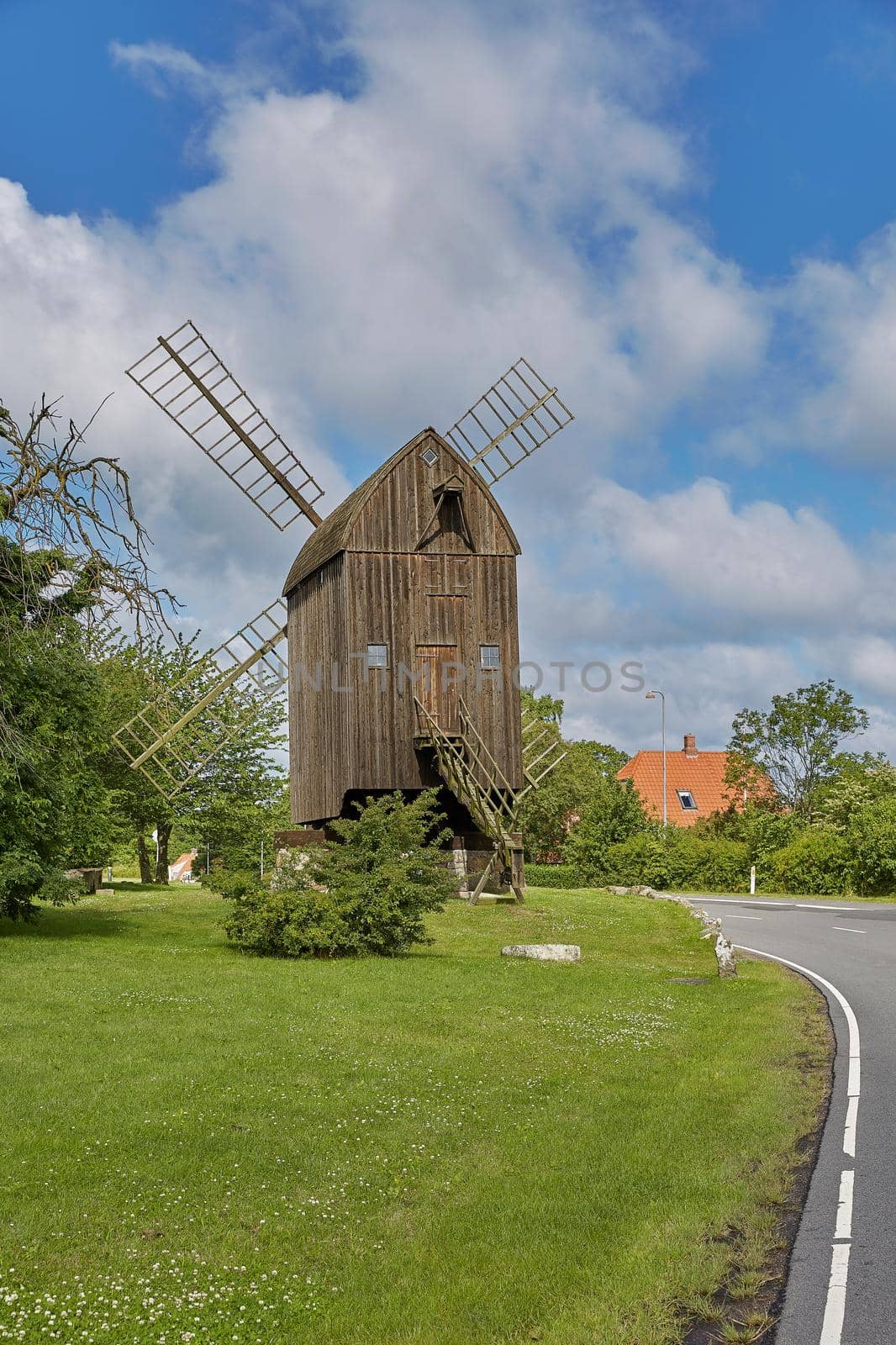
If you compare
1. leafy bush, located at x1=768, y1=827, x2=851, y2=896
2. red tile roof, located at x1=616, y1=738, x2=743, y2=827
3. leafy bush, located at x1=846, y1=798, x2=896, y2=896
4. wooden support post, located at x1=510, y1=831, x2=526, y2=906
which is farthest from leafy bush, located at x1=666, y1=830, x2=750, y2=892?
red tile roof, located at x1=616, y1=738, x2=743, y2=827

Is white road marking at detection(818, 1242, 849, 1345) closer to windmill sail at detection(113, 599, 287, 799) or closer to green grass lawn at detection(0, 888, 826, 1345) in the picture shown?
green grass lawn at detection(0, 888, 826, 1345)

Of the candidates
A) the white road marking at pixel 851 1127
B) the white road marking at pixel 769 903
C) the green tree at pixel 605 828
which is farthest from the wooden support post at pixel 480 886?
the white road marking at pixel 851 1127

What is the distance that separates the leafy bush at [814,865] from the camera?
149 feet

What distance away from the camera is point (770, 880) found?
160 feet

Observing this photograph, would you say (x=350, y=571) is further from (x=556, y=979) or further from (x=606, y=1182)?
(x=606, y=1182)

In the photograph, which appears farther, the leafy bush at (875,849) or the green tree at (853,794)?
the green tree at (853,794)

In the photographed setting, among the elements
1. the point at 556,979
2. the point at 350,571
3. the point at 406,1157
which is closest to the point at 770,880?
the point at 350,571

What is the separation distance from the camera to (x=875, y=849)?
43.2 meters

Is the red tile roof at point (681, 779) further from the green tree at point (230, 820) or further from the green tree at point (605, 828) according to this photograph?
the green tree at point (230, 820)

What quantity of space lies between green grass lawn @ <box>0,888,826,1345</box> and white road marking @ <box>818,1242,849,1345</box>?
48 centimetres

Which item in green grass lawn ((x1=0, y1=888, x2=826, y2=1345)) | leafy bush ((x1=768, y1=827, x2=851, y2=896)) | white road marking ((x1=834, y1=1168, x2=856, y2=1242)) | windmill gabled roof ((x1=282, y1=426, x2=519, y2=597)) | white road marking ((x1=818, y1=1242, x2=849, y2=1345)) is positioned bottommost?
leafy bush ((x1=768, y1=827, x2=851, y2=896))

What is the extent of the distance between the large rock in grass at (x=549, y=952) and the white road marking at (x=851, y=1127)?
1070cm

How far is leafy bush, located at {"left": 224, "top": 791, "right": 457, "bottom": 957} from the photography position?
21.1 metres

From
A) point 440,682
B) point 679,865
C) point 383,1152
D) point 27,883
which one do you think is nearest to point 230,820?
point 679,865
